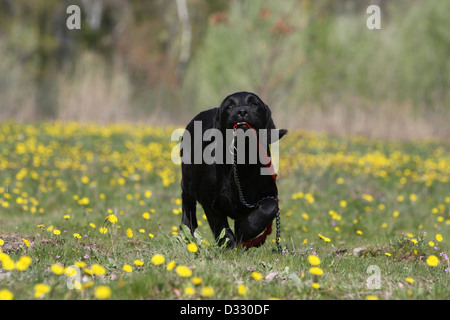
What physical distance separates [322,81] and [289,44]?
2.74 m

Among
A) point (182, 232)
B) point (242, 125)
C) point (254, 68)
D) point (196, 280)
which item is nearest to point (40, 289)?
point (196, 280)

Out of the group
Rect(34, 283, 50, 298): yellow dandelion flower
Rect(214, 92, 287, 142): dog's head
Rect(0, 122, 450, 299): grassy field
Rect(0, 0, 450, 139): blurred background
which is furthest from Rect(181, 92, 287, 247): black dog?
Rect(0, 0, 450, 139): blurred background

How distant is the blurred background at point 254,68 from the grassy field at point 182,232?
370 cm

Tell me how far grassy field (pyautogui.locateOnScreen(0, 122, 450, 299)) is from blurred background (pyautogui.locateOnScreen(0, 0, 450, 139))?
12.1ft

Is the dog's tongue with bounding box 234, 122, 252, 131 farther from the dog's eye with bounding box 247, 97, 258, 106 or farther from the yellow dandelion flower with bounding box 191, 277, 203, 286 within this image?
the yellow dandelion flower with bounding box 191, 277, 203, 286

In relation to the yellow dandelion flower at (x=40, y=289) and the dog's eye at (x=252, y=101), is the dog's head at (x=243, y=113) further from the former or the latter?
the yellow dandelion flower at (x=40, y=289)

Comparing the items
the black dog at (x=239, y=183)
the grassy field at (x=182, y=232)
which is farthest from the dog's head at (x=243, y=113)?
the grassy field at (x=182, y=232)

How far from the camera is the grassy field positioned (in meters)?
2.71

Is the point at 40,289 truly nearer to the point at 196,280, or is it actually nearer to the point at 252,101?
the point at 196,280

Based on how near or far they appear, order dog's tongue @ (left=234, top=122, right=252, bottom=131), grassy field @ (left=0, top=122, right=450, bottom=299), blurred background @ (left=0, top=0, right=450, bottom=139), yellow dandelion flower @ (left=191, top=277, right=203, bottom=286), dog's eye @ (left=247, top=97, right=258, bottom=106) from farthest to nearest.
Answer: blurred background @ (left=0, top=0, right=450, bottom=139) < dog's eye @ (left=247, top=97, right=258, bottom=106) < dog's tongue @ (left=234, top=122, right=252, bottom=131) < grassy field @ (left=0, top=122, right=450, bottom=299) < yellow dandelion flower @ (left=191, top=277, right=203, bottom=286)

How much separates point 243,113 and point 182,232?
101 centimetres

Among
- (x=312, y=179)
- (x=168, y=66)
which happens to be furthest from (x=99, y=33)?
(x=312, y=179)

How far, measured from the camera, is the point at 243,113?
3.90 m

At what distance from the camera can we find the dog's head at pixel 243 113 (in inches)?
154
